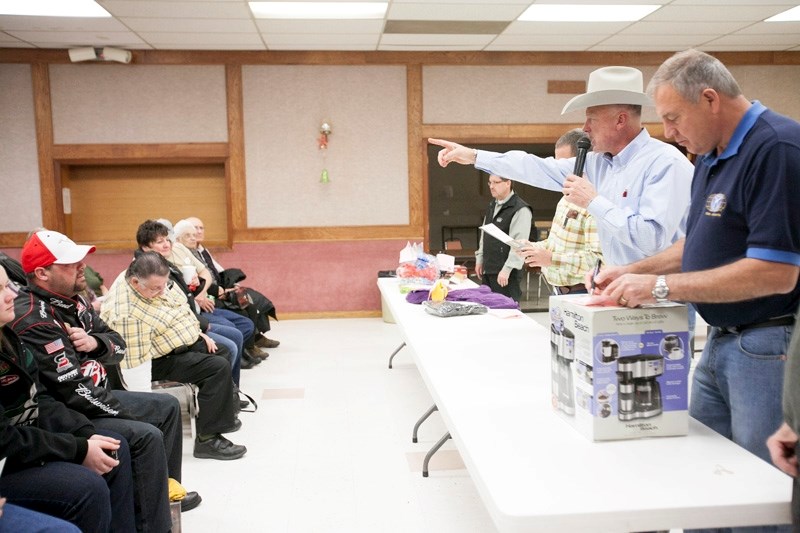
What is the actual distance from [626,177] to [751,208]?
0.78 meters

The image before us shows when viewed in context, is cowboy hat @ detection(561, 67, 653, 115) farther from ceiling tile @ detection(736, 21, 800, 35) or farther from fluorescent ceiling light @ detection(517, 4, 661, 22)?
ceiling tile @ detection(736, 21, 800, 35)

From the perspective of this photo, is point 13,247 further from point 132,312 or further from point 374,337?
point 132,312

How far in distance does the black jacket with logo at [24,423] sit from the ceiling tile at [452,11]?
435 cm

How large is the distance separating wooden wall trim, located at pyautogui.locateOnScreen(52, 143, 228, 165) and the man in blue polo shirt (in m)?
6.04

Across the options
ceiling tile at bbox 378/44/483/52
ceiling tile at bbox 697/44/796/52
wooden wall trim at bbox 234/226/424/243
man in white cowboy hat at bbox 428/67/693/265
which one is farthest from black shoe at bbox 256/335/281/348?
ceiling tile at bbox 697/44/796/52

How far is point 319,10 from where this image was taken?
18.2ft

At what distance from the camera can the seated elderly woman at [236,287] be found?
510cm

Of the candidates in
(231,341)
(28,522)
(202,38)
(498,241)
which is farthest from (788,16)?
(28,522)

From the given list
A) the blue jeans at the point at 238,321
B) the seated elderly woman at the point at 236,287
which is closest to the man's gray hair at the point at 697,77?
the blue jeans at the point at 238,321

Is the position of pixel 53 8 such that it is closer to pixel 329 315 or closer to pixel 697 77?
pixel 329 315

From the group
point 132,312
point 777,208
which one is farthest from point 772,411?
point 132,312

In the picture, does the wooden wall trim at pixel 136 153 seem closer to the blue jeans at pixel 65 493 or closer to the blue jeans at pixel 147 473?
the blue jeans at pixel 147 473

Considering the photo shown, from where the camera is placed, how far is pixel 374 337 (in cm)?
620

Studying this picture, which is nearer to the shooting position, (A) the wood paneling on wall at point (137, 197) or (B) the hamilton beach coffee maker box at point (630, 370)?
(B) the hamilton beach coffee maker box at point (630, 370)
